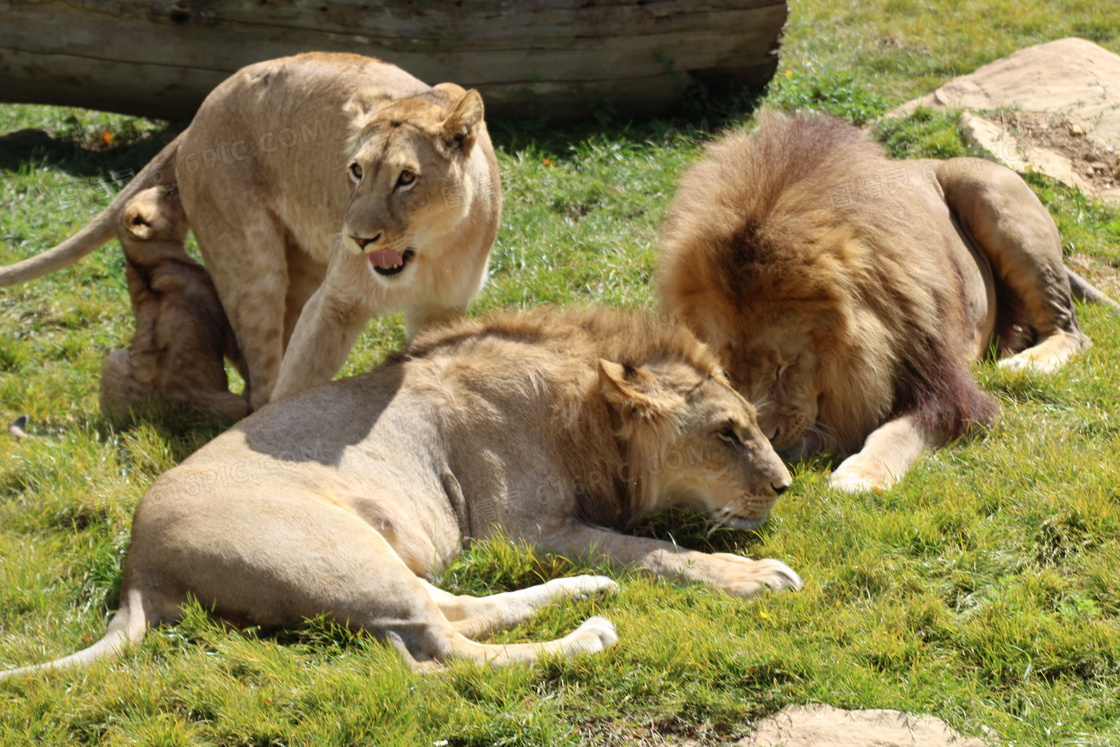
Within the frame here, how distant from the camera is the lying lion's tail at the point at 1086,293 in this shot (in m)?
6.56

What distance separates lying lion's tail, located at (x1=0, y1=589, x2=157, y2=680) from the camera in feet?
11.8

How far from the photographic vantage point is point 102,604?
4.26 meters

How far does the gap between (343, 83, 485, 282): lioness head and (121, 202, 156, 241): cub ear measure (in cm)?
212

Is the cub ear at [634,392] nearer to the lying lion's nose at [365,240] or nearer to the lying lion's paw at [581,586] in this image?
the lying lion's paw at [581,586]

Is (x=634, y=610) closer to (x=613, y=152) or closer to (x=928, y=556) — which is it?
(x=928, y=556)

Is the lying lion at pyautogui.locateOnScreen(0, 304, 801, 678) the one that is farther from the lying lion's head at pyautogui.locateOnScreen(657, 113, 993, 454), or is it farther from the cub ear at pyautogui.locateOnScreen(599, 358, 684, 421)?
the lying lion's head at pyautogui.locateOnScreen(657, 113, 993, 454)

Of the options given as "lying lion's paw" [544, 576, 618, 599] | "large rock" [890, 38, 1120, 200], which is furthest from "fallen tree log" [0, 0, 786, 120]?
"lying lion's paw" [544, 576, 618, 599]

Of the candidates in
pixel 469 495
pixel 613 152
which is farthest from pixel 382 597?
pixel 613 152

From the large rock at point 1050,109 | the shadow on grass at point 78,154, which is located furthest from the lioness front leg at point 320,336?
the large rock at point 1050,109

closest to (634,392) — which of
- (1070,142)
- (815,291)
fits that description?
(815,291)

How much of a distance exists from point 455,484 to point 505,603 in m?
0.74

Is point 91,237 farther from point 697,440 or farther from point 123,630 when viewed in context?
point 697,440

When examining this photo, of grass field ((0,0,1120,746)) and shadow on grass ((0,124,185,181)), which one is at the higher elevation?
shadow on grass ((0,124,185,181))

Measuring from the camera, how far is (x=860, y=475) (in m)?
4.69
